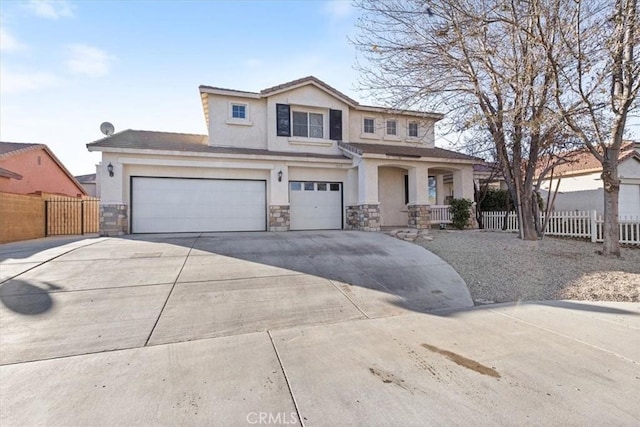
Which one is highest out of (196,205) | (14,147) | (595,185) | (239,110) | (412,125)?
(239,110)

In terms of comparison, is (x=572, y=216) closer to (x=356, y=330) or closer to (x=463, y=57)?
(x=463, y=57)

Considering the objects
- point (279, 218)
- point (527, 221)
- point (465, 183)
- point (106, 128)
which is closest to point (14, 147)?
point (106, 128)

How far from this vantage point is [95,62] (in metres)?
8.97

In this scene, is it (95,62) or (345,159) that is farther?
(345,159)

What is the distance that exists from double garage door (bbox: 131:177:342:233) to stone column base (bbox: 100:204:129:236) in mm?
624

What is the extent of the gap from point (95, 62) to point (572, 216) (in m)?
15.7

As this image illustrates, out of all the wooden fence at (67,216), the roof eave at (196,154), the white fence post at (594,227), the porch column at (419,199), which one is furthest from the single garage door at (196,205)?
the white fence post at (594,227)

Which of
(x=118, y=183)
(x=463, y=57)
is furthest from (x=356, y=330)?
(x=118, y=183)

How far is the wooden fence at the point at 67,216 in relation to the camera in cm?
1458

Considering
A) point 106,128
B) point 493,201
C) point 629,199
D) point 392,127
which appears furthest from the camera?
point 629,199

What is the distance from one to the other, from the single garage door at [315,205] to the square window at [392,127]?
4157mm

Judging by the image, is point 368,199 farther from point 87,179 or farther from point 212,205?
point 87,179

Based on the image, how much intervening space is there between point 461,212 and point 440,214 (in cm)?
96

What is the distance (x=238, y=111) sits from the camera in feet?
45.5
